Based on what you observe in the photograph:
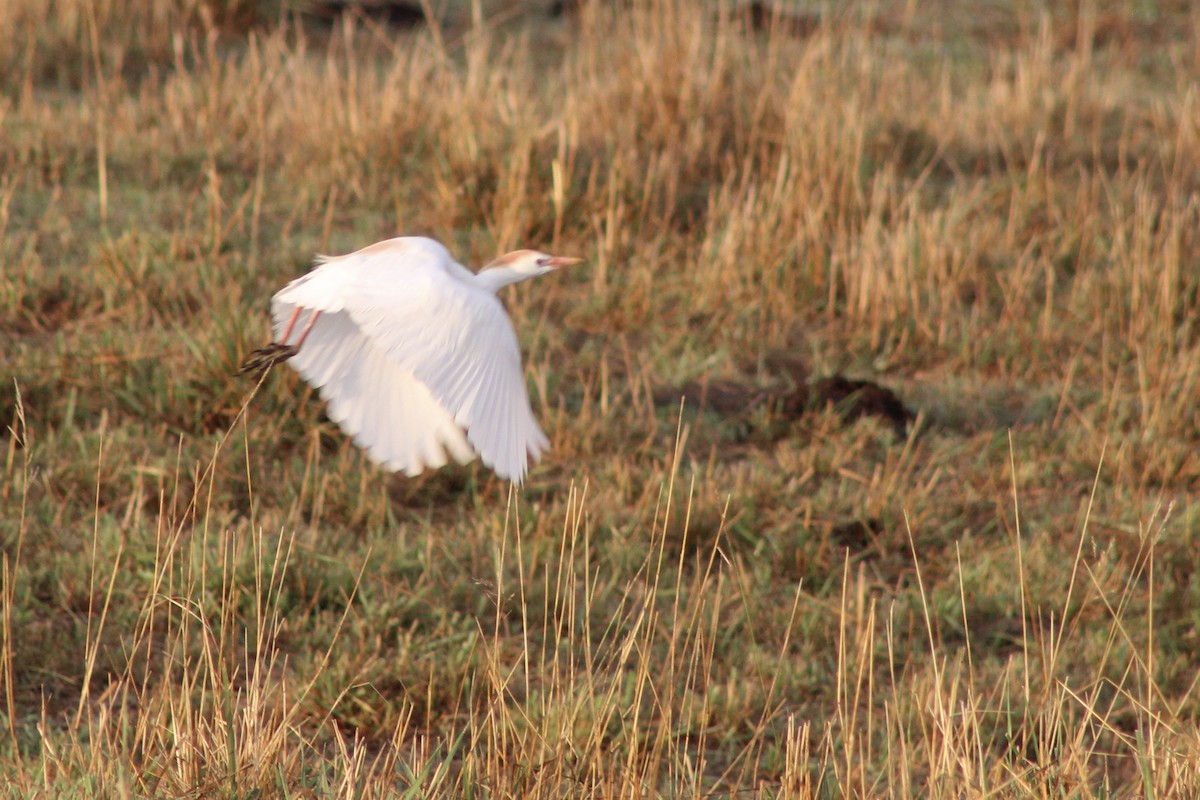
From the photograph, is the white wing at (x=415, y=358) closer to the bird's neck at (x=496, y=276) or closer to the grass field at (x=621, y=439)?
the bird's neck at (x=496, y=276)

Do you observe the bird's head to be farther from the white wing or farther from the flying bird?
the white wing

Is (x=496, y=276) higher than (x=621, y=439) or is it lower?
higher

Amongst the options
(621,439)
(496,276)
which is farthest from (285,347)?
(621,439)

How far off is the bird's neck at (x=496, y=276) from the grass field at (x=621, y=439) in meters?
0.49

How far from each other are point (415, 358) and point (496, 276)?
0.56 meters

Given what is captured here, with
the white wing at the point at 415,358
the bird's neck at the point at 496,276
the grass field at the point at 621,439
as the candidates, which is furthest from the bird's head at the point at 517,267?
the grass field at the point at 621,439

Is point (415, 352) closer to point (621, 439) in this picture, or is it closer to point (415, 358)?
point (415, 358)

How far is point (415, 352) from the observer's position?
2.62 metres

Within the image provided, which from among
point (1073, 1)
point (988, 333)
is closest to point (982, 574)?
point (988, 333)

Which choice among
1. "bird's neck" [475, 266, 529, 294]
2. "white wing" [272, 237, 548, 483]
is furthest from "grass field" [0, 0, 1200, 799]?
"bird's neck" [475, 266, 529, 294]

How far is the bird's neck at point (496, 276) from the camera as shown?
122 inches

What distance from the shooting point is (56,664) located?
10.4 ft

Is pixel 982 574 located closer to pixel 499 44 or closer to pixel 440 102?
pixel 440 102

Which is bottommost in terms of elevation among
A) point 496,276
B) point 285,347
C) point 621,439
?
point 621,439
